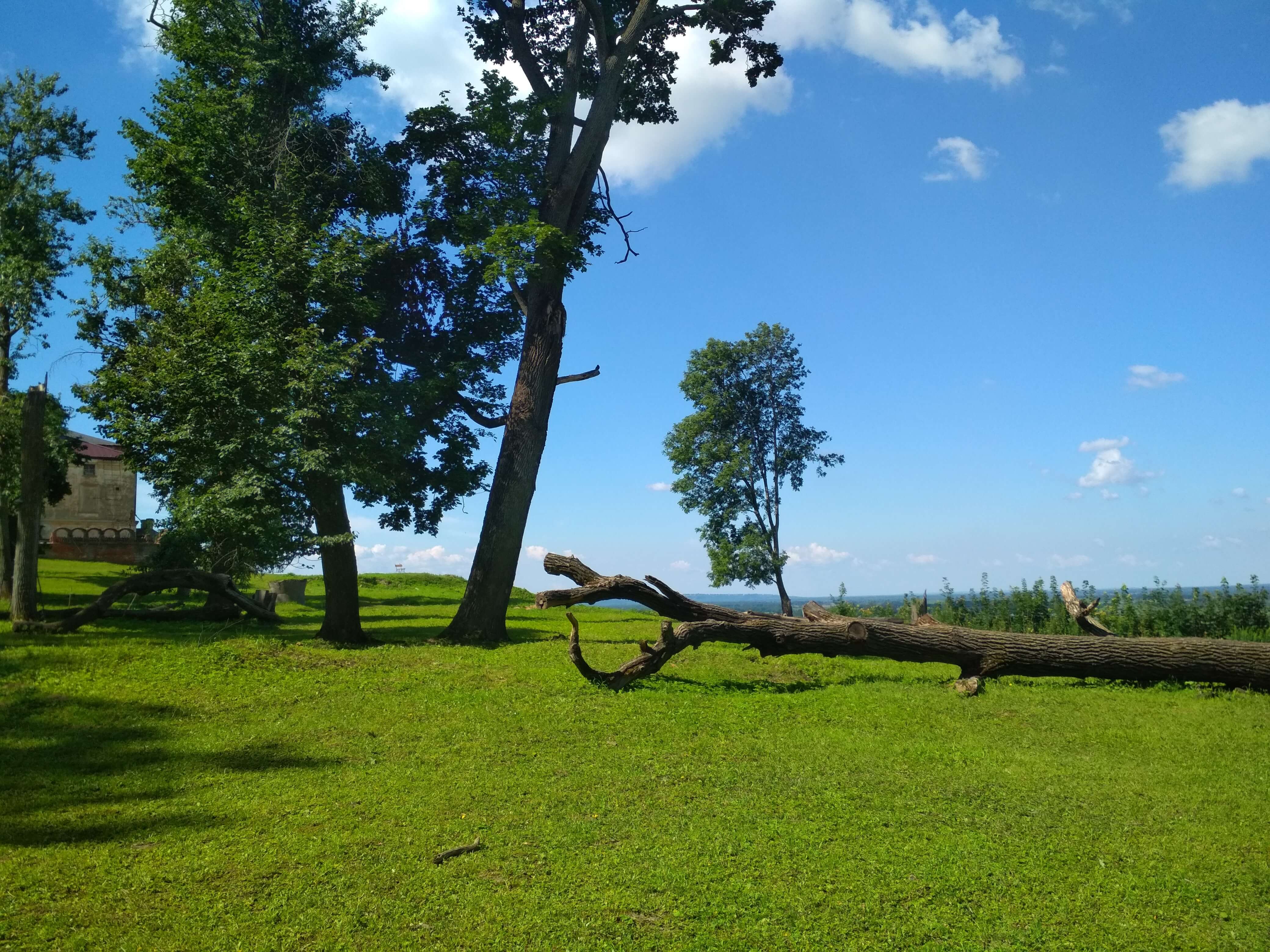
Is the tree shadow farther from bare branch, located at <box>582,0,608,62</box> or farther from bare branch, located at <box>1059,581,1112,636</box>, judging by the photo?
bare branch, located at <box>582,0,608,62</box>

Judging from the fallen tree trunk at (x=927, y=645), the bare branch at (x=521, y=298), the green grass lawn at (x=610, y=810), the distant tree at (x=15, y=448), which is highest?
the bare branch at (x=521, y=298)

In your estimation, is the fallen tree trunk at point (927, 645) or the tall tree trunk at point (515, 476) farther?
the tall tree trunk at point (515, 476)

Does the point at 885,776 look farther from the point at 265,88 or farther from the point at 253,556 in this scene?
the point at 265,88

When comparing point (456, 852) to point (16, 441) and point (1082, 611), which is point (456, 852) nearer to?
point (1082, 611)

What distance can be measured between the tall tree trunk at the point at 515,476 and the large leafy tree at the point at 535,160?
0.03 meters

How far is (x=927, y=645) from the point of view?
1279 centimetres

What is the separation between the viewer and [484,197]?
17891 millimetres

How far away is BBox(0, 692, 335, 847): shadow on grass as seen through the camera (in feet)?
21.9

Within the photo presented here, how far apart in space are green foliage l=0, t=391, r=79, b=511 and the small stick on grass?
15.3 meters

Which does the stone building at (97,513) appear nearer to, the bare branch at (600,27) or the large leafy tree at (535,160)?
the large leafy tree at (535,160)

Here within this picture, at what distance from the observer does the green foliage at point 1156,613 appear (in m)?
17.5

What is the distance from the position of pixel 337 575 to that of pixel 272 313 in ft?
17.4

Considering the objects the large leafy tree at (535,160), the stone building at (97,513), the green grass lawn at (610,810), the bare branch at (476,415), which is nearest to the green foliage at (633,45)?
the large leafy tree at (535,160)

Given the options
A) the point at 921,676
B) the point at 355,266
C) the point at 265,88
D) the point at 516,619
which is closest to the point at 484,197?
the point at 355,266
